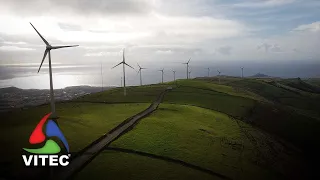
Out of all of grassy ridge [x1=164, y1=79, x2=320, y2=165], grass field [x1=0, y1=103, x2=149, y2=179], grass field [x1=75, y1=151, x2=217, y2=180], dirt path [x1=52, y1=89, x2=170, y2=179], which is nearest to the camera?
dirt path [x1=52, y1=89, x2=170, y2=179]

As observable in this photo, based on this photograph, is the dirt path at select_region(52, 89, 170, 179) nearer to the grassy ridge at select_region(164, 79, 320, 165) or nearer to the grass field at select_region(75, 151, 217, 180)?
the grass field at select_region(75, 151, 217, 180)

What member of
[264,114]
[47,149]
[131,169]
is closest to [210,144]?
[131,169]

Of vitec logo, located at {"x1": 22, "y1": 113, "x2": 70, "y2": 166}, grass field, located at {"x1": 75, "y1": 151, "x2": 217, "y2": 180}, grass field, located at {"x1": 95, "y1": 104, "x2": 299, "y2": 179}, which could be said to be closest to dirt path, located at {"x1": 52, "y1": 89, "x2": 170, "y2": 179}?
grass field, located at {"x1": 75, "y1": 151, "x2": 217, "y2": 180}

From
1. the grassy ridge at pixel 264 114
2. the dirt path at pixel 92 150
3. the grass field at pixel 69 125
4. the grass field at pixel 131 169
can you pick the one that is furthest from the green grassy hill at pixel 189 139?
the dirt path at pixel 92 150

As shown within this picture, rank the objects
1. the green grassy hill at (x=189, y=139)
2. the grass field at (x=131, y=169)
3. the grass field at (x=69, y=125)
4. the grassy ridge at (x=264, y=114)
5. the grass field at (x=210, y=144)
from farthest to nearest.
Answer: the grassy ridge at (x=264, y=114), the grass field at (x=210, y=144), the green grassy hill at (x=189, y=139), the grass field at (x=69, y=125), the grass field at (x=131, y=169)

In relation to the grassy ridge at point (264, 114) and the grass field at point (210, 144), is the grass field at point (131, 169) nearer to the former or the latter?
the grass field at point (210, 144)

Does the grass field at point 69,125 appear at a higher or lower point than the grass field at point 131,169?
higher

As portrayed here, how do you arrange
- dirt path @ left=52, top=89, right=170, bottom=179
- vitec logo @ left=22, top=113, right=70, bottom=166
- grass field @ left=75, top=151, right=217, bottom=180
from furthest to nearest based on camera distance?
vitec logo @ left=22, top=113, right=70, bottom=166 → grass field @ left=75, top=151, right=217, bottom=180 → dirt path @ left=52, top=89, right=170, bottom=179

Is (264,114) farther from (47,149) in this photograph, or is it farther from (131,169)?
(47,149)
